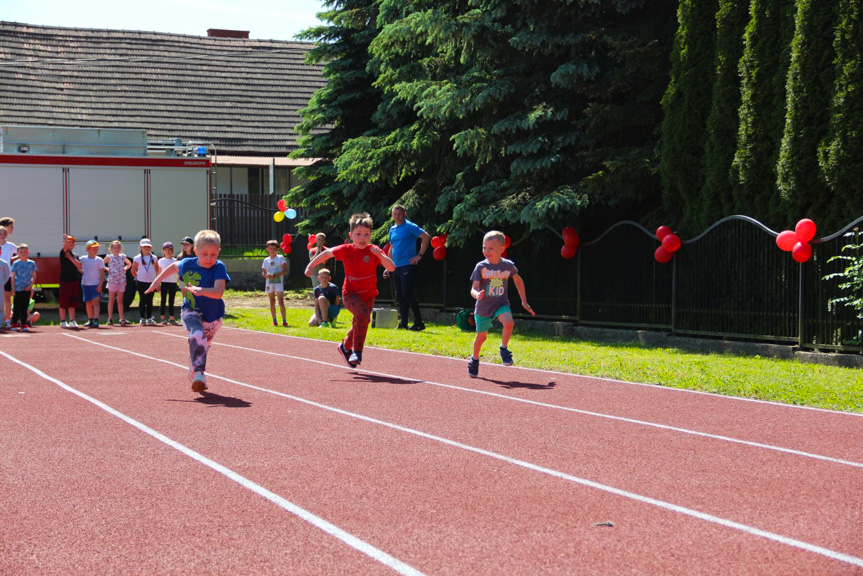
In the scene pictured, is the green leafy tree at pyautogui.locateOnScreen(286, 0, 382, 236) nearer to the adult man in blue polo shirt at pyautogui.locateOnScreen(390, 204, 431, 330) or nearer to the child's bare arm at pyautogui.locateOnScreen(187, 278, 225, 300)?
the adult man in blue polo shirt at pyautogui.locateOnScreen(390, 204, 431, 330)

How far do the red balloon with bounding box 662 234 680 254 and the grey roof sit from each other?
23402mm

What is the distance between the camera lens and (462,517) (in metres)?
5.75

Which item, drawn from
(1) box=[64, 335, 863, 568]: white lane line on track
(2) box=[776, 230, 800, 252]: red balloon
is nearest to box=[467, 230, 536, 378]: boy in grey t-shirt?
(1) box=[64, 335, 863, 568]: white lane line on track

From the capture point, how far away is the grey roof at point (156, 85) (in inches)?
1476

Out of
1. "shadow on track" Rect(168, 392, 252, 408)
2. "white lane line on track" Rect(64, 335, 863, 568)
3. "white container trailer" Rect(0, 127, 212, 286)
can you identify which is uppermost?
"white container trailer" Rect(0, 127, 212, 286)

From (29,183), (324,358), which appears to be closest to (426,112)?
(324,358)

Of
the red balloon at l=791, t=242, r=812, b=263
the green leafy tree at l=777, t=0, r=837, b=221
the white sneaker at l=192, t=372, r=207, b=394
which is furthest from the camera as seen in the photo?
the green leafy tree at l=777, t=0, r=837, b=221

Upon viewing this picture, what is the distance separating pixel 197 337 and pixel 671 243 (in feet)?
27.5

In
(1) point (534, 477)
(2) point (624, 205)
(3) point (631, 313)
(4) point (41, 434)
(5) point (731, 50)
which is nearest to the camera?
(1) point (534, 477)

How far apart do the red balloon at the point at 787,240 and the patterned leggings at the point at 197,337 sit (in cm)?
767

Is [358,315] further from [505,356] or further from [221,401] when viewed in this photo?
[221,401]

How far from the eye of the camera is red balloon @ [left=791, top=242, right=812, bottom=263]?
13781mm

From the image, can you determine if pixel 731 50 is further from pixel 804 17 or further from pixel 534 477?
pixel 534 477

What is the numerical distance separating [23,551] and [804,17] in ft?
40.9
